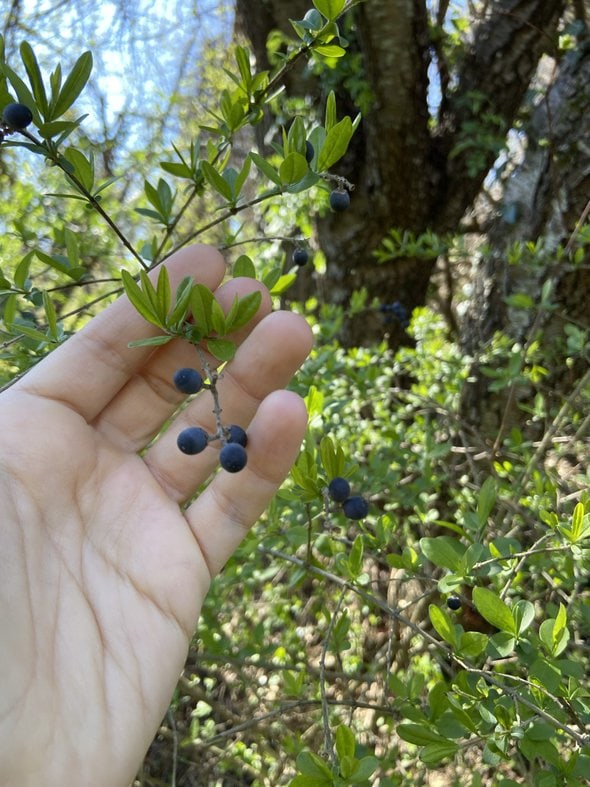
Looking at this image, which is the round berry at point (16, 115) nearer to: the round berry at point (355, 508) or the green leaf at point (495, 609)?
the round berry at point (355, 508)

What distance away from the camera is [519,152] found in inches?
120

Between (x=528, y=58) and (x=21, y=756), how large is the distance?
3197 millimetres

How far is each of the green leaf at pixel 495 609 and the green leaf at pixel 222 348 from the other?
54 cm

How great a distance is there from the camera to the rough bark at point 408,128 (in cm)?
262

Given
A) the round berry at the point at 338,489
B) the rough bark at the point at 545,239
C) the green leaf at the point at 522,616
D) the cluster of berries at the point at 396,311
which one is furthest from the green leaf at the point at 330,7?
the cluster of berries at the point at 396,311

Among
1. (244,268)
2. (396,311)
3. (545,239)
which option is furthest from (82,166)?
(545,239)

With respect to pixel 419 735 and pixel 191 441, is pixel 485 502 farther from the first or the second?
pixel 191 441

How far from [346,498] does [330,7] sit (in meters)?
0.82

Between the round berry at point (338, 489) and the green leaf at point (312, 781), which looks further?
the round berry at point (338, 489)

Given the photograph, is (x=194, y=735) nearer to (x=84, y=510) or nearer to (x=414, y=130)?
(x=84, y=510)

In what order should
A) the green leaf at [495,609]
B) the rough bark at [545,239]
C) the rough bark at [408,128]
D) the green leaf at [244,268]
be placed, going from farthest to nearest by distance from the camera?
1. the rough bark at [408,128]
2. the rough bark at [545,239]
3. the green leaf at [244,268]
4. the green leaf at [495,609]

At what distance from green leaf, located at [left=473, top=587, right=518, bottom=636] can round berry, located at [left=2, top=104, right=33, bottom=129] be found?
3.17 feet

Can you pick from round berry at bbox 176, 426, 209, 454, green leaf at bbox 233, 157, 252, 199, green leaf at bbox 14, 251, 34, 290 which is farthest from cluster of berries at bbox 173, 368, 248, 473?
green leaf at bbox 14, 251, 34, 290

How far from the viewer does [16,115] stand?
2.77 feet
